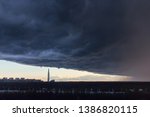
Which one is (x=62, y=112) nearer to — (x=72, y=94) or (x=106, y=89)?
(x=72, y=94)

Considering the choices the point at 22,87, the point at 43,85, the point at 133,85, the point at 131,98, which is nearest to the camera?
the point at 131,98

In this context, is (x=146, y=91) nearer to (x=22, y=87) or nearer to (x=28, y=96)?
(x=28, y=96)

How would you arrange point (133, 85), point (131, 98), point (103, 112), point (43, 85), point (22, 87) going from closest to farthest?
point (103, 112) → point (131, 98) → point (133, 85) → point (43, 85) → point (22, 87)

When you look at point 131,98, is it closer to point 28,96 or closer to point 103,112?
point 103,112

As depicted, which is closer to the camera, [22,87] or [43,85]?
[43,85]

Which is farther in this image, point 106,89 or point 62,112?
point 106,89

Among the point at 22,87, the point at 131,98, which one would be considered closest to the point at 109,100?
the point at 131,98

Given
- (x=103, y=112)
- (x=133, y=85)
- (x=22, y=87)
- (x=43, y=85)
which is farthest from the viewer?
(x=22, y=87)

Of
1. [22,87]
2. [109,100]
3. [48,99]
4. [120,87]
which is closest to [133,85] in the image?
[120,87]
